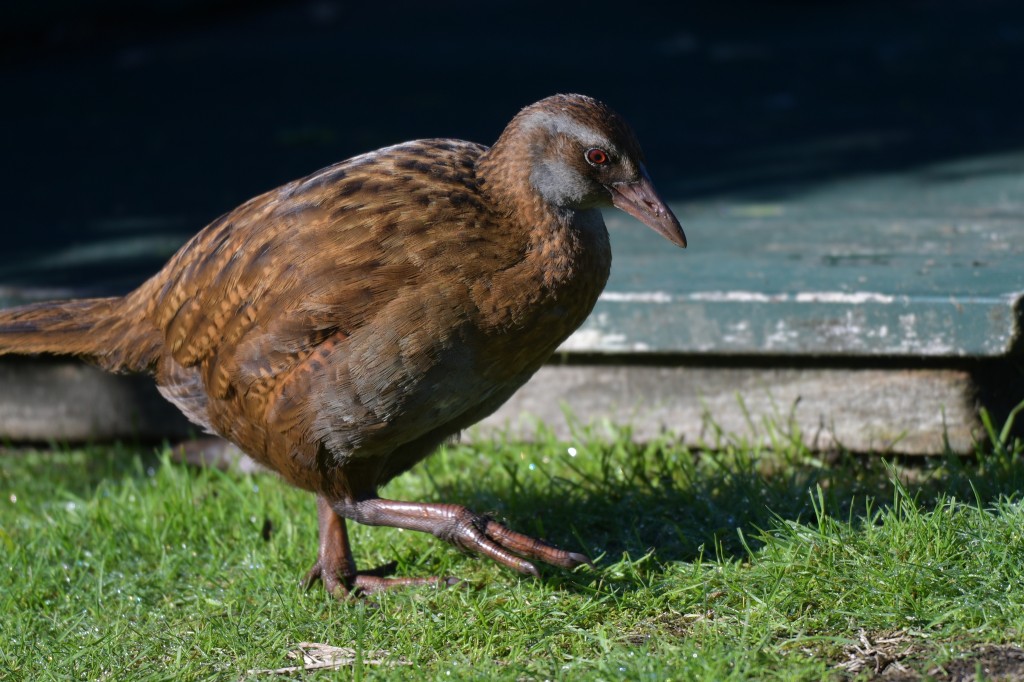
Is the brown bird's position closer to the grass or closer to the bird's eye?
the bird's eye

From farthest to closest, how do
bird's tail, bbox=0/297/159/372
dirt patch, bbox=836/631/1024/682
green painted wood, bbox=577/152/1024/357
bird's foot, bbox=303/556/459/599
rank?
green painted wood, bbox=577/152/1024/357 < bird's tail, bbox=0/297/159/372 < bird's foot, bbox=303/556/459/599 < dirt patch, bbox=836/631/1024/682

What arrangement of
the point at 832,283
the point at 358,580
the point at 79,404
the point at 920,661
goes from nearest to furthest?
the point at 920,661
the point at 358,580
the point at 832,283
the point at 79,404

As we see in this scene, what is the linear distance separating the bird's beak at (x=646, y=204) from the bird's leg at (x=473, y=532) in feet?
2.82

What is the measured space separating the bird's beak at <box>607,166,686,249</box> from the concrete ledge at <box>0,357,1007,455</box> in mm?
1173

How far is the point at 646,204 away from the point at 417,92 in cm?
487

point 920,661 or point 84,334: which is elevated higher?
point 84,334

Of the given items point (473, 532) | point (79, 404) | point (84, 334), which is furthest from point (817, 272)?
point (79, 404)

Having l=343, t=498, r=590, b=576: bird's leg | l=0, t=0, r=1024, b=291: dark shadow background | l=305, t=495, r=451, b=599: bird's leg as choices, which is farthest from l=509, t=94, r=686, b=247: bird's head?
l=0, t=0, r=1024, b=291: dark shadow background

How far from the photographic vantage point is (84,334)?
155 inches

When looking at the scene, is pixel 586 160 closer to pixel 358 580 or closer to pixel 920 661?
pixel 358 580

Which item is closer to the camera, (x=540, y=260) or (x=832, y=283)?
(x=540, y=260)

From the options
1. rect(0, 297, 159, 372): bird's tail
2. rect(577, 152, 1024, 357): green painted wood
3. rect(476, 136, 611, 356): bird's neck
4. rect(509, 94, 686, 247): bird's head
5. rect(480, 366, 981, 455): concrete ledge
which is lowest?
rect(480, 366, 981, 455): concrete ledge

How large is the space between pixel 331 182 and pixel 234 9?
26.4ft

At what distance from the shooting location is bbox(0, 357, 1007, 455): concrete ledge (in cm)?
428
